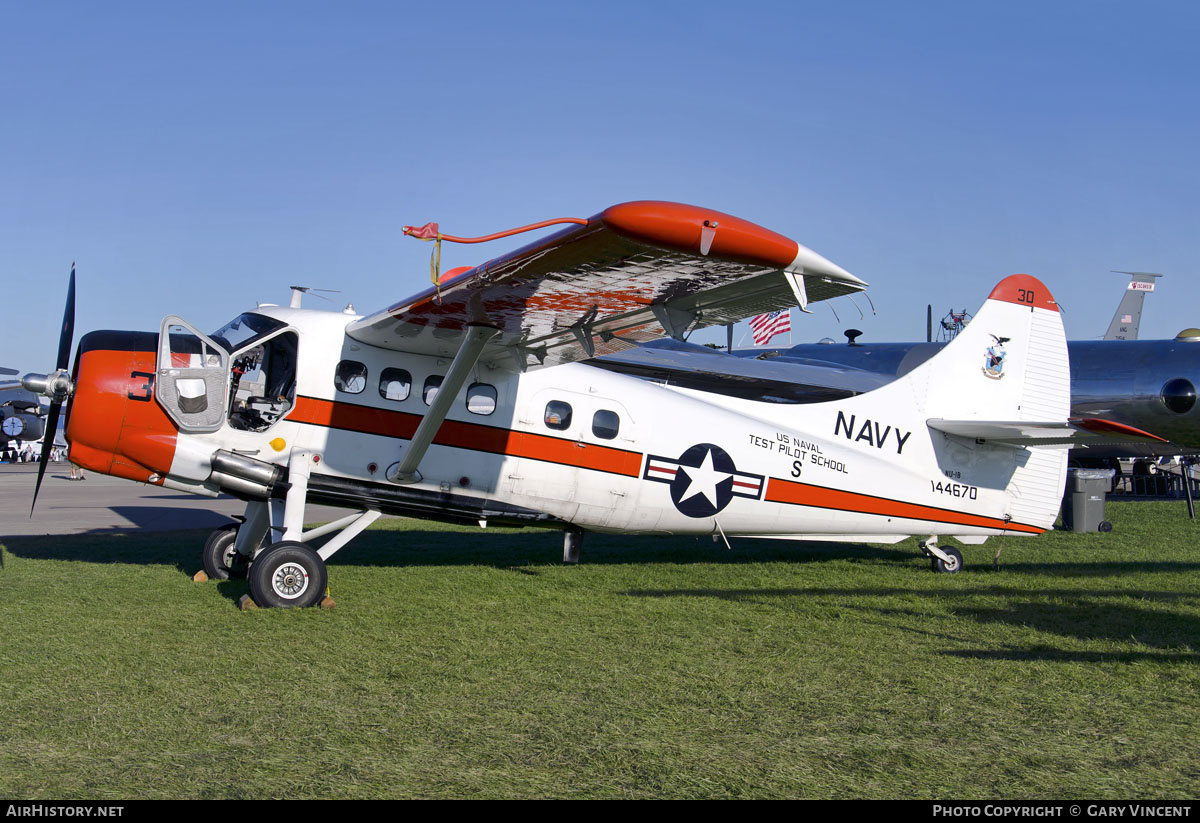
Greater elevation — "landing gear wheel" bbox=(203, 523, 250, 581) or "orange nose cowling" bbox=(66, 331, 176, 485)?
"orange nose cowling" bbox=(66, 331, 176, 485)

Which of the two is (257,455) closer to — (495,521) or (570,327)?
(495,521)

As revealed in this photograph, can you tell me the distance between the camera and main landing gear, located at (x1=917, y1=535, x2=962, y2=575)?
992cm

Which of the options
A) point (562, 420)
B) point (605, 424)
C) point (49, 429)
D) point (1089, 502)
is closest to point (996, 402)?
point (605, 424)

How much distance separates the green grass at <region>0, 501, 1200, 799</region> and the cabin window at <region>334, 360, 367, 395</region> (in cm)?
193

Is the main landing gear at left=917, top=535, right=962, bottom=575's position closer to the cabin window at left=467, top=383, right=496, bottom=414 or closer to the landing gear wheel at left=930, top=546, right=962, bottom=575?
the landing gear wheel at left=930, top=546, right=962, bottom=575

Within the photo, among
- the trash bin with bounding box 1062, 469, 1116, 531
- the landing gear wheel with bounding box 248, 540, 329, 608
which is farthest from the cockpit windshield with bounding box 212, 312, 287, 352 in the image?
the trash bin with bounding box 1062, 469, 1116, 531

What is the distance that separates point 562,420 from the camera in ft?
28.0

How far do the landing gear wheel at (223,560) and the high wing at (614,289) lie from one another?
9.22 ft

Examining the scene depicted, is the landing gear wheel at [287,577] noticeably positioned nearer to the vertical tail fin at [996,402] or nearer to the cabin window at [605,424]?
the cabin window at [605,424]

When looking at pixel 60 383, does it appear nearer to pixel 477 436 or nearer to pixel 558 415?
pixel 477 436

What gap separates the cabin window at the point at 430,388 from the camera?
26.6ft

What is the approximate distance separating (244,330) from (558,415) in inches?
118

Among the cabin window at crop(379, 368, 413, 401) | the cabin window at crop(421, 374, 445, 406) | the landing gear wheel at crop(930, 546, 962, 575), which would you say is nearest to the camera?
the cabin window at crop(379, 368, 413, 401)

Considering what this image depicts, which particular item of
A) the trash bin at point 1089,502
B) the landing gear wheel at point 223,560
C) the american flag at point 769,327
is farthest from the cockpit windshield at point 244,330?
the american flag at point 769,327
